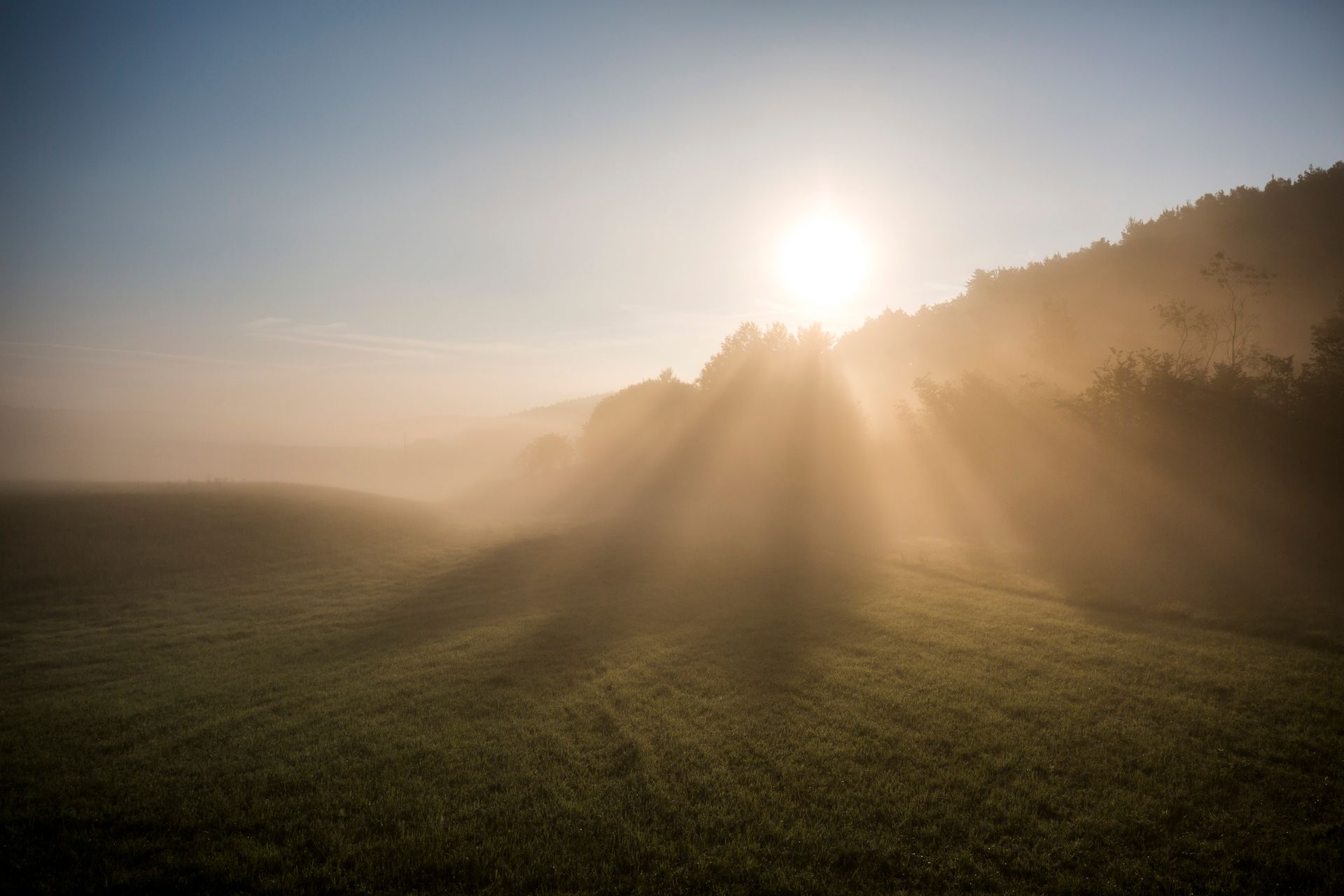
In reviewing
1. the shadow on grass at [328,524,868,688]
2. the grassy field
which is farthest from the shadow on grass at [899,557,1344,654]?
the shadow on grass at [328,524,868,688]

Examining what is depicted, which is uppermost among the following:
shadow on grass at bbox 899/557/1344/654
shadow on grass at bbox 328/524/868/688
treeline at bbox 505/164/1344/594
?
treeline at bbox 505/164/1344/594

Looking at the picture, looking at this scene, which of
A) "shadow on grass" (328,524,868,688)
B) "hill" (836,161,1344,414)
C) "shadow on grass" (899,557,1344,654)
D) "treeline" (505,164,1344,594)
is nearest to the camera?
"shadow on grass" (328,524,868,688)

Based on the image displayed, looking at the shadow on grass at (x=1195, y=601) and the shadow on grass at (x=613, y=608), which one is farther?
the shadow on grass at (x=1195, y=601)

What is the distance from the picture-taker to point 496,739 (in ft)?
41.3

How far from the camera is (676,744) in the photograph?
39.9 feet

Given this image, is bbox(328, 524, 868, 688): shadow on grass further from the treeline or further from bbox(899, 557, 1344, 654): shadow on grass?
bbox(899, 557, 1344, 654): shadow on grass

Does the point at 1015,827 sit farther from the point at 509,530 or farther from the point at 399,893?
the point at 509,530

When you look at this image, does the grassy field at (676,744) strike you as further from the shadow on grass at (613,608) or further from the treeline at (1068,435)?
the treeline at (1068,435)

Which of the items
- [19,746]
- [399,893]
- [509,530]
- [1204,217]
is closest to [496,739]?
[399,893]

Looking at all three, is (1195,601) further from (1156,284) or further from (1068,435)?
(1156,284)

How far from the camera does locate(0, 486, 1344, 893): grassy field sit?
27.1 feet

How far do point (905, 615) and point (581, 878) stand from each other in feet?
57.3

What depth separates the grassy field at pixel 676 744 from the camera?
325 inches

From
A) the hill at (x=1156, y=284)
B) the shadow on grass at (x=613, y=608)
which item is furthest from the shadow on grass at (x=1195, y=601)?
the hill at (x=1156, y=284)
